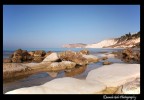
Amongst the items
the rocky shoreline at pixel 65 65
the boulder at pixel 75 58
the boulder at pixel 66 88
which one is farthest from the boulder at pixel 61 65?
the boulder at pixel 66 88

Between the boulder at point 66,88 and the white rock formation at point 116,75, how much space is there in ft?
0.92

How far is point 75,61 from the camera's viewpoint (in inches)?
324

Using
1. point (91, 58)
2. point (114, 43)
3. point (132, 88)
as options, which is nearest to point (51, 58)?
point (91, 58)

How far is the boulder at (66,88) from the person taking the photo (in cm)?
481

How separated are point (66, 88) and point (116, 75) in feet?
4.45

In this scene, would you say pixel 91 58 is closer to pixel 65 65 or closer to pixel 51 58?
pixel 65 65

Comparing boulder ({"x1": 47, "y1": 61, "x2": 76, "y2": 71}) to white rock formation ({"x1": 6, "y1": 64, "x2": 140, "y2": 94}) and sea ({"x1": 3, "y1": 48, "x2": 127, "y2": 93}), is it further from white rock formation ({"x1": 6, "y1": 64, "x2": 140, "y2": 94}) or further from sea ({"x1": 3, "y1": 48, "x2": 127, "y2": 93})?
white rock formation ({"x1": 6, "y1": 64, "x2": 140, "y2": 94})

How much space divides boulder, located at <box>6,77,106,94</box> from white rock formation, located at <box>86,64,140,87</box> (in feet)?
0.92

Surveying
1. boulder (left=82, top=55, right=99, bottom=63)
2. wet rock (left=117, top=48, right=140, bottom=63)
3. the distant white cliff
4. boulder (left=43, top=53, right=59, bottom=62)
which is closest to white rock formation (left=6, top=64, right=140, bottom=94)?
wet rock (left=117, top=48, right=140, bottom=63)

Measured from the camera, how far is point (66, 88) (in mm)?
4938
